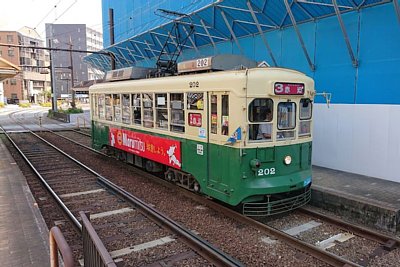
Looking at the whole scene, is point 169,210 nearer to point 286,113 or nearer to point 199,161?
point 199,161

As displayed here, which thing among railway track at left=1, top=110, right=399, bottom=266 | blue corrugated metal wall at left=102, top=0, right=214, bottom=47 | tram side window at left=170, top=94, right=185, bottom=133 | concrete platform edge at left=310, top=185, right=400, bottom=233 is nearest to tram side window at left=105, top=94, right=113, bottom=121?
tram side window at left=170, top=94, right=185, bottom=133

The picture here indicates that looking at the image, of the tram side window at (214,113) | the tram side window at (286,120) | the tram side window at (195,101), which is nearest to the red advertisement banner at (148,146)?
the tram side window at (195,101)

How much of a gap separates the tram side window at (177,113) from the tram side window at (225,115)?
1.37m

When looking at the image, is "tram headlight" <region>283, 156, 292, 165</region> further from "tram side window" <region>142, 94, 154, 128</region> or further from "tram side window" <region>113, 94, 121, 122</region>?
"tram side window" <region>113, 94, 121, 122</region>

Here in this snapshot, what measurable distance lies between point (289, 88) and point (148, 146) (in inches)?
169

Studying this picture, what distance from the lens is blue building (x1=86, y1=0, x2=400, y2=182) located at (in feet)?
28.6

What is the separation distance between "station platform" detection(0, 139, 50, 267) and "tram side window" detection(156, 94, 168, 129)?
3395 millimetres

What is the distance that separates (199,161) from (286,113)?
2.07 metres

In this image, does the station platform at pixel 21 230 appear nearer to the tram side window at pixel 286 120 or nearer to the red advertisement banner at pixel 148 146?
the red advertisement banner at pixel 148 146

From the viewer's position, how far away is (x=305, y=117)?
7.08 meters

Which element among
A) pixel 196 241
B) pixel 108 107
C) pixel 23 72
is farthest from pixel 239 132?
pixel 23 72

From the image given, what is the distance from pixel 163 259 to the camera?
4992 millimetres

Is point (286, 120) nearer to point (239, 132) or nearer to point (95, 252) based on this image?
point (239, 132)

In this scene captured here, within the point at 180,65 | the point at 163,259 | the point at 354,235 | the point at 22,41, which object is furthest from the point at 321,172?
the point at 22,41
